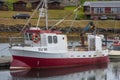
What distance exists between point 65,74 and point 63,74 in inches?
8.9

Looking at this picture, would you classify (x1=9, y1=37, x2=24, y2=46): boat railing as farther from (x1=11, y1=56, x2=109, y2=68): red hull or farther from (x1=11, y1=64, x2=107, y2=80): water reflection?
(x1=11, y1=64, x2=107, y2=80): water reflection

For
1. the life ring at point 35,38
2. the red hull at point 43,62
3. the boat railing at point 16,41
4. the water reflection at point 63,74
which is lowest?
the water reflection at point 63,74

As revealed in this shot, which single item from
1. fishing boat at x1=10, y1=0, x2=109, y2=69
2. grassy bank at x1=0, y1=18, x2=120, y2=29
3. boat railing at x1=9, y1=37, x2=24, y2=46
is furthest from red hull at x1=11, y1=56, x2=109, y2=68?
grassy bank at x1=0, y1=18, x2=120, y2=29

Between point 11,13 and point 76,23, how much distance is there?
57.4ft

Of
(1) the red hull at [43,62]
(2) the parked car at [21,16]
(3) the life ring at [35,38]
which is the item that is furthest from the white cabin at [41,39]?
(2) the parked car at [21,16]

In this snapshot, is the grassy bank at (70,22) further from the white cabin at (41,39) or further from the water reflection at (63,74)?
the white cabin at (41,39)

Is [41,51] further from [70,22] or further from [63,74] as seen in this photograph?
[70,22]

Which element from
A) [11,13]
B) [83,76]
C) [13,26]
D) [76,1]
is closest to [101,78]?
[83,76]

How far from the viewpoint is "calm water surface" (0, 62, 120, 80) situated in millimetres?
45312

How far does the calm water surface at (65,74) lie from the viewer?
45312 millimetres

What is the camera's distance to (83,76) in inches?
1861

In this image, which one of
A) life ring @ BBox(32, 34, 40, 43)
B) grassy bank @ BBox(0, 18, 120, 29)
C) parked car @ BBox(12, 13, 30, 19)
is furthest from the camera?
parked car @ BBox(12, 13, 30, 19)

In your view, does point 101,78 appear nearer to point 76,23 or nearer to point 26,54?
point 26,54

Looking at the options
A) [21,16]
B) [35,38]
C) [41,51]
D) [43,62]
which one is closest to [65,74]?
[43,62]
